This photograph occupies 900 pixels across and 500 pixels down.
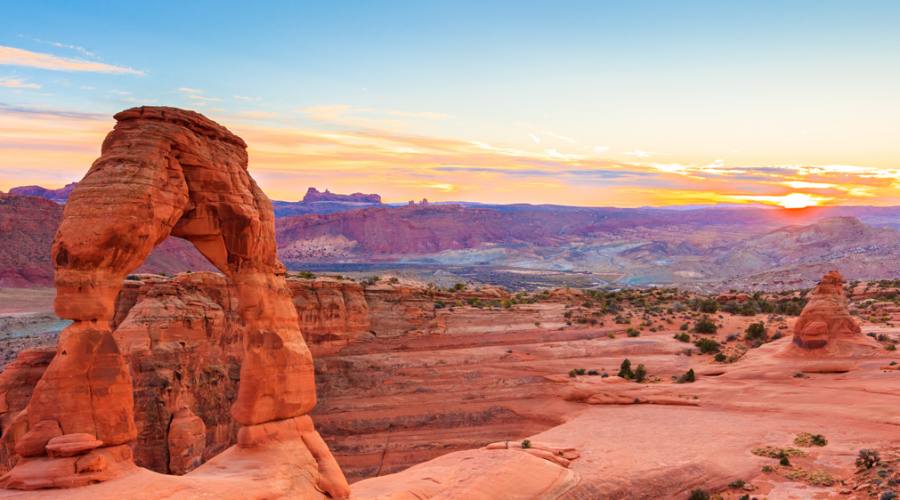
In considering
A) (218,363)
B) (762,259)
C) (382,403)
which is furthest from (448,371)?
(762,259)

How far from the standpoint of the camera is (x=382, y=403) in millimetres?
26141

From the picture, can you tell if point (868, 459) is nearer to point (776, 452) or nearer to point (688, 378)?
point (776, 452)

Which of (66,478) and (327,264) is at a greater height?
(66,478)

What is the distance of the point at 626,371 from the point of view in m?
28.2

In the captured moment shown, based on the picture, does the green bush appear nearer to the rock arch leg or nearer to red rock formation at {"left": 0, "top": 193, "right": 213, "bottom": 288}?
the rock arch leg

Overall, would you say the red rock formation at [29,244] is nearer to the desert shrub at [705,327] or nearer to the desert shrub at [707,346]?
the desert shrub at [705,327]

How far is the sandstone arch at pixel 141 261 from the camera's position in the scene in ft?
31.6

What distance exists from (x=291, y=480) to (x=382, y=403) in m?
14.7

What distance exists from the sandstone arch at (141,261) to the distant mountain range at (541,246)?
241ft

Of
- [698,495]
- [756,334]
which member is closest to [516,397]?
[698,495]

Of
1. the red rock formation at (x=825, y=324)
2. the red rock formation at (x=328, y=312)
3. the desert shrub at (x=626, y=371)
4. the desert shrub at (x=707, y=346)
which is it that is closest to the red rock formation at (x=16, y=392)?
the red rock formation at (x=328, y=312)

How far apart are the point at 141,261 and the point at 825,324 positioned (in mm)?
25115

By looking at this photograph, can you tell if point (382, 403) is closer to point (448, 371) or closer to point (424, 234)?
point (448, 371)

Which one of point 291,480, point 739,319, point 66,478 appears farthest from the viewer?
point 739,319
